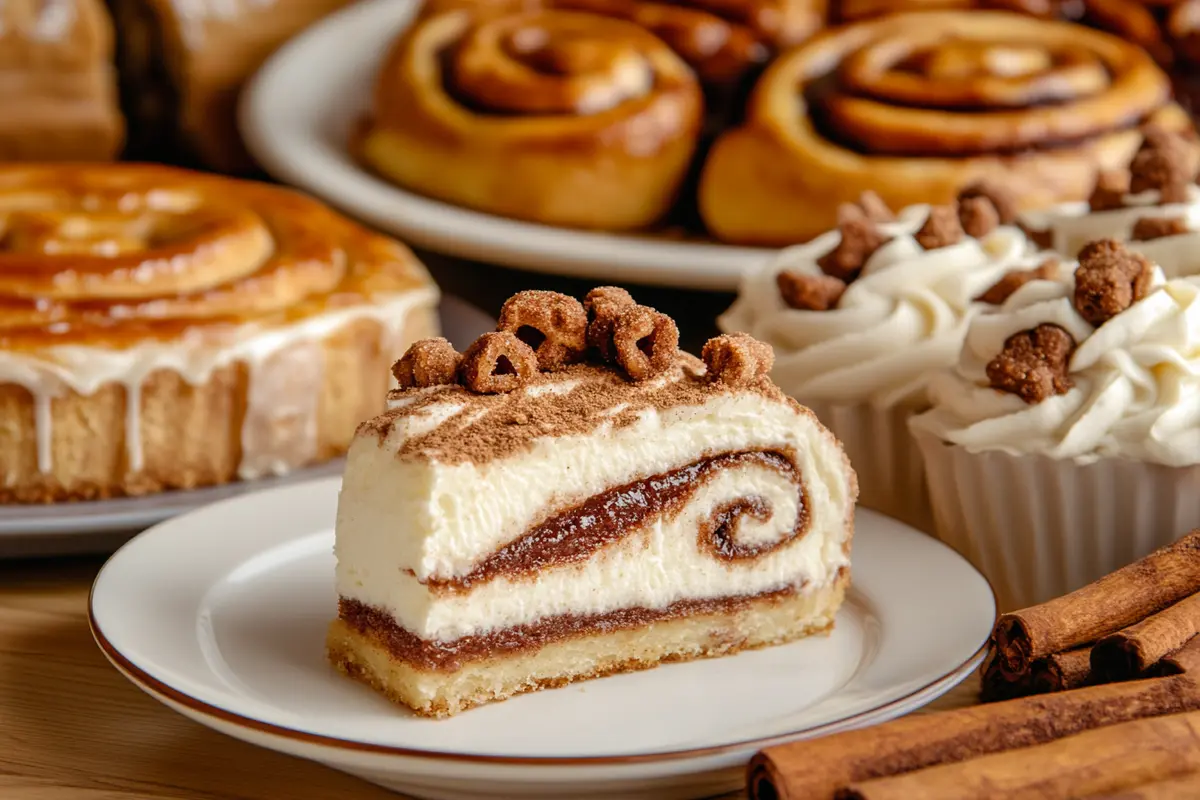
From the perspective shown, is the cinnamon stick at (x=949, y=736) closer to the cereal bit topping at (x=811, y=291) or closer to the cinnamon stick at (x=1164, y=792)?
the cinnamon stick at (x=1164, y=792)

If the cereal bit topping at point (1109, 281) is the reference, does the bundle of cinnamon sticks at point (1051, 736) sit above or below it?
below

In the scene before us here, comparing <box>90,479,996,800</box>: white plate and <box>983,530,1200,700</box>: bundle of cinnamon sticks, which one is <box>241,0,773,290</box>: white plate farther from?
<box>983,530,1200,700</box>: bundle of cinnamon sticks

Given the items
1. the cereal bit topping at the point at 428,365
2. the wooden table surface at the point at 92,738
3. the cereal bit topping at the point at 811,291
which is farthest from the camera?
the cereal bit topping at the point at 811,291

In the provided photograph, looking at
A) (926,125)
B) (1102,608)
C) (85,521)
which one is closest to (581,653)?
(1102,608)

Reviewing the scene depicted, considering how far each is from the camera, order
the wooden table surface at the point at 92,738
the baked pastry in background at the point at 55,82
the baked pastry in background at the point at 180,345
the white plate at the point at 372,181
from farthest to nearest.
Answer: the baked pastry in background at the point at 55,82
the white plate at the point at 372,181
the baked pastry in background at the point at 180,345
the wooden table surface at the point at 92,738

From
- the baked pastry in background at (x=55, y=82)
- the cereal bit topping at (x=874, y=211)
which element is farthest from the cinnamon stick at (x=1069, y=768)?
the baked pastry in background at (x=55, y=82)

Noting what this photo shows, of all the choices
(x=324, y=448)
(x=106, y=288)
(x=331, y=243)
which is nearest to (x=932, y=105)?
(x=331, y=243)

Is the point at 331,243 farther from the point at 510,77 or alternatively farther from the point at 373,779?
the point at 373,779
